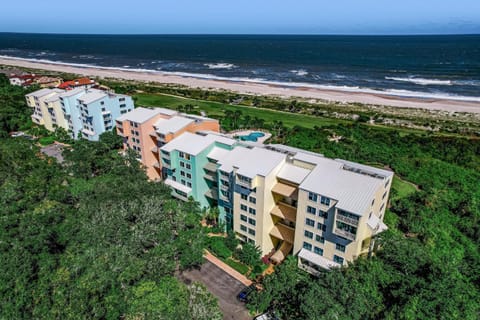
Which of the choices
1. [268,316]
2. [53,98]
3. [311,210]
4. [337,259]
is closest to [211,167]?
[311,210]

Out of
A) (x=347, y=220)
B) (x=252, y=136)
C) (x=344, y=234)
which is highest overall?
(x=347, y=220)

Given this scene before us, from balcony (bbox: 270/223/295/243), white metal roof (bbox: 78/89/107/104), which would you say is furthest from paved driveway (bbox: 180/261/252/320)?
white metal roof (bbox: 78/89/107/104)

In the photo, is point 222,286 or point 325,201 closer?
point 325,201

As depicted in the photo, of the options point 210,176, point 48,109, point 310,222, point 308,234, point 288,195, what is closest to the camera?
point 310,222

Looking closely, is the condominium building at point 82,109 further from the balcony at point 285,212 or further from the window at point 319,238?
the window at point 319,238

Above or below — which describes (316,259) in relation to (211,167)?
below

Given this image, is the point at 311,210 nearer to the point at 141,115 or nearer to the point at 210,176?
the point at 210,176
